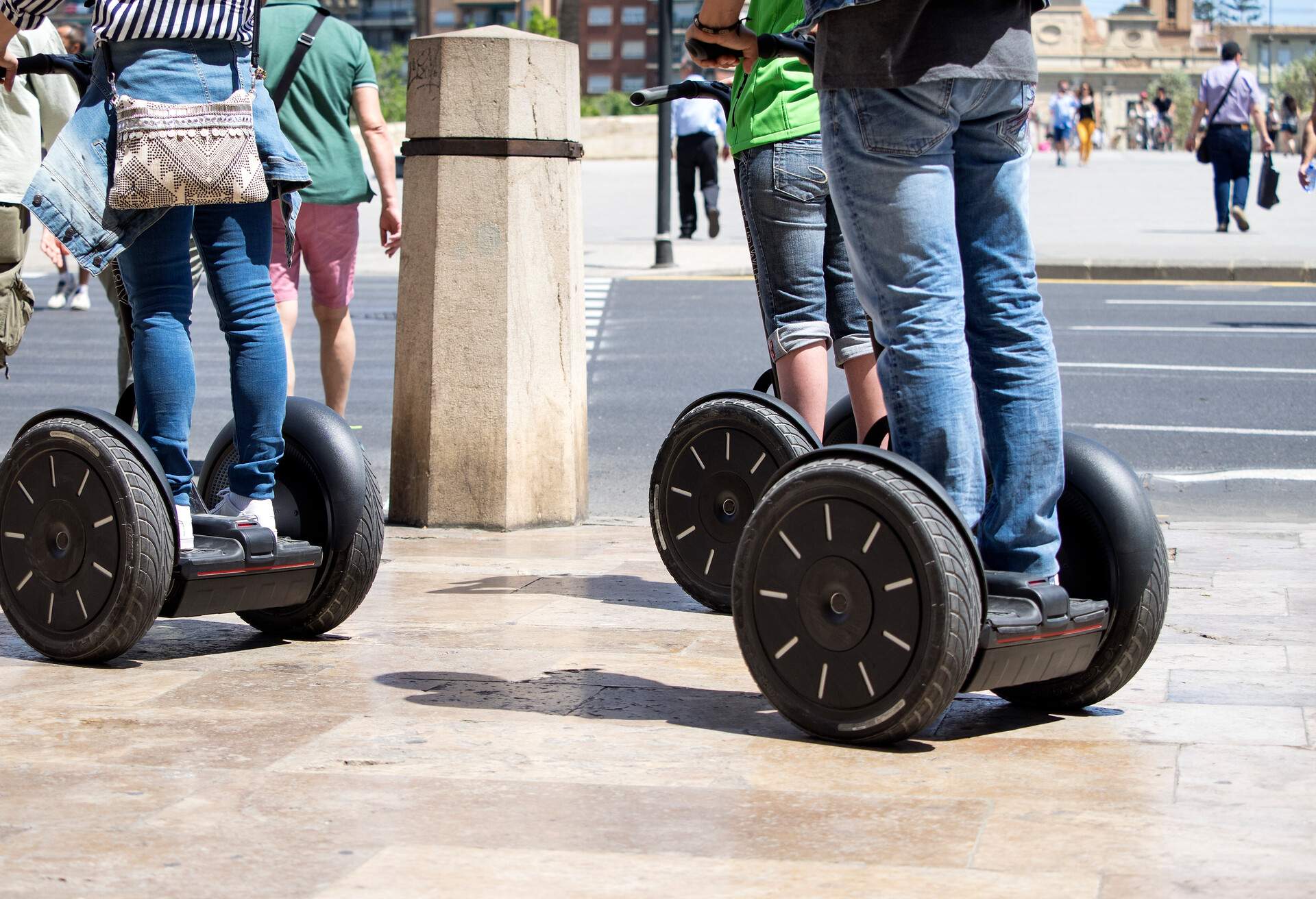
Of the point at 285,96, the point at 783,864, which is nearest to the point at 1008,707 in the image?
the point at 783,864

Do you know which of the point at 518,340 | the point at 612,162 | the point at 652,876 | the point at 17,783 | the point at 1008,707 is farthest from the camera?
the point at 612,162

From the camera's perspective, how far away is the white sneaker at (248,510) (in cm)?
409

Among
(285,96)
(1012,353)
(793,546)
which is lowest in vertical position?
(793,546)

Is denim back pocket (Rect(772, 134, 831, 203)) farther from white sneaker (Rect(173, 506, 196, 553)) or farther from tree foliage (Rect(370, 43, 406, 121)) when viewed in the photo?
tree foliage (Rect(370, 43, 406, 121))

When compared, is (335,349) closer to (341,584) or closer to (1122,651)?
(341,584)

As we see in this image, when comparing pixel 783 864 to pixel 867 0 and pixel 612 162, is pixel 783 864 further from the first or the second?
pixel 612 162

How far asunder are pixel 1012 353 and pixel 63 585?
2.04m

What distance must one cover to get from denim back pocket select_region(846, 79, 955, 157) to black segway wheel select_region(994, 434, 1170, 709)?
0.66 metres

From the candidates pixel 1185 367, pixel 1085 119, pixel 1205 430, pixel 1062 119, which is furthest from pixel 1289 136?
pixel 1205 430

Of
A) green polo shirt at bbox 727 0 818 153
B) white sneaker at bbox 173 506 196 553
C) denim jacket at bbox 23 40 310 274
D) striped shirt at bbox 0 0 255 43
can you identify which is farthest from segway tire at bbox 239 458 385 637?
green polo shirt at bbox 727 0 818 153

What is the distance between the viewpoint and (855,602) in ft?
10.6

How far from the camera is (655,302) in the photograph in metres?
15.1

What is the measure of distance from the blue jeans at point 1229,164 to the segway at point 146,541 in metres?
17.3

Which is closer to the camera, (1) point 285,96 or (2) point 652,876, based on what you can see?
(2) point 652,876
